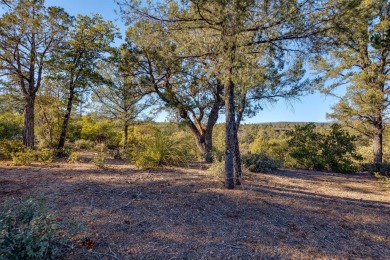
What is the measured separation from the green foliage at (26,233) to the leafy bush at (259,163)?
15.8ft

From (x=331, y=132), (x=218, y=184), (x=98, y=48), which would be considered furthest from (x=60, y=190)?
(x=331, y=132)

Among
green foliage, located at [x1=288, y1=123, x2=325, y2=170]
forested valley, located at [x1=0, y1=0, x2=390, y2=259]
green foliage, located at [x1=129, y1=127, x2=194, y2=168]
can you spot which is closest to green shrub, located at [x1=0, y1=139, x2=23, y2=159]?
forested valley, located at [x1=0, y1=0, x2=390, y2=259]

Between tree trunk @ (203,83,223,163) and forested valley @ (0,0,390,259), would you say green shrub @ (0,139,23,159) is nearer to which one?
forested valley @ (0,0,390,259)

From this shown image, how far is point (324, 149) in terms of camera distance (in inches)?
292

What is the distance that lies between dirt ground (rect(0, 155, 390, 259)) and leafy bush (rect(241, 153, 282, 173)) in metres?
1.54

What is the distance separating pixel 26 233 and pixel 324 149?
27.5ft

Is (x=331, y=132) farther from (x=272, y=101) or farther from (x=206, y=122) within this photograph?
(x=206, y=122)

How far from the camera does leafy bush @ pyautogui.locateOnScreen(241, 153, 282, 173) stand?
5.68 meters

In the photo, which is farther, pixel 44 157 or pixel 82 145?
pixel 82 145

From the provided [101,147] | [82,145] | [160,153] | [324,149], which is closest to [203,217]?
[160,153]

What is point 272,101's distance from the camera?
18.2 ft

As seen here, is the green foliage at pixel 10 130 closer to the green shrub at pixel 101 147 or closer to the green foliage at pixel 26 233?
the green shrub at pixel 101 147

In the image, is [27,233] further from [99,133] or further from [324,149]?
[99,133]

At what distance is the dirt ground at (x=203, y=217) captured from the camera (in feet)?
6.05
